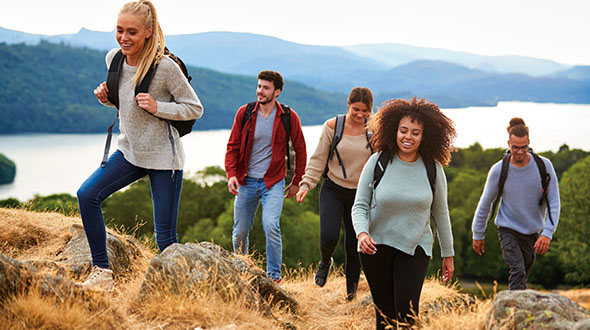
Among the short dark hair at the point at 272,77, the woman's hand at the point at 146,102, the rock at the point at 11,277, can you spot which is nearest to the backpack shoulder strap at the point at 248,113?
the short dark hair at the point at 272,77

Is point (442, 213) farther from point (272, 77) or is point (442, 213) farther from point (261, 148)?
point (272, 77)

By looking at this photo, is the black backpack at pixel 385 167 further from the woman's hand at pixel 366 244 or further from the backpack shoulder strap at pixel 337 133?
the backpack shoulder strap at pixel 337 133

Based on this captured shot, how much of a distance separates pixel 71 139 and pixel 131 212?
86.6 metres

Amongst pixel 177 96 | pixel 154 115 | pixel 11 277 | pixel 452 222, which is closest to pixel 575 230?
pixel 452 222

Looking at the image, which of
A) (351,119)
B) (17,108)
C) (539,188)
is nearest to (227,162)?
(351,119)

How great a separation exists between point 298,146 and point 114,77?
98.6 inches

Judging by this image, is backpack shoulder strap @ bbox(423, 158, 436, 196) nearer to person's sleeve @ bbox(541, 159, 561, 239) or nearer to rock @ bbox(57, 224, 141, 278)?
person's sleeve @ bbox(541, 159, 561, 239)

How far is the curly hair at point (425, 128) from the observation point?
12.9 ft

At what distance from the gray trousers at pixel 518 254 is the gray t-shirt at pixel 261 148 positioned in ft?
8.66

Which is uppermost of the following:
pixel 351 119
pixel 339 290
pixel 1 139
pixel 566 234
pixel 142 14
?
pixel 142 14

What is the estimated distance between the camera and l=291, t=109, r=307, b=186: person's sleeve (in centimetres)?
591

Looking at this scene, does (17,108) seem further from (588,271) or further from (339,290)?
(339,290)

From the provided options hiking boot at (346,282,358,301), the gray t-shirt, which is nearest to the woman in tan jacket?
the gray t-shirt

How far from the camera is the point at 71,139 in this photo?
115 m
